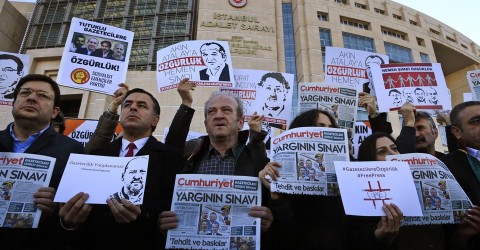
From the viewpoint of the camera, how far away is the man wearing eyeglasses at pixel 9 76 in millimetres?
5328

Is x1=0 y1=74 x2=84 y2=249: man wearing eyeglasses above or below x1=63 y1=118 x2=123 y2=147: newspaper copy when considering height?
below

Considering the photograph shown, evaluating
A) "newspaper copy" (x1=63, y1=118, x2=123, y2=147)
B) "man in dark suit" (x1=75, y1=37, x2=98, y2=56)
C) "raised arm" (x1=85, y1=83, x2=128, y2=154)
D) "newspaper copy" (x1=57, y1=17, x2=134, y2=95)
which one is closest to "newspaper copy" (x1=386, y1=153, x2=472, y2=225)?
"raised arm" (x1=85, y1=83, x2=128, y2=154)

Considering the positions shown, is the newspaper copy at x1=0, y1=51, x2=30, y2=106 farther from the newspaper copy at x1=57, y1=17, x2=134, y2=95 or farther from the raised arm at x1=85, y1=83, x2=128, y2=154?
the raised arm at x1=85, y1=83, x2=128, y2=154

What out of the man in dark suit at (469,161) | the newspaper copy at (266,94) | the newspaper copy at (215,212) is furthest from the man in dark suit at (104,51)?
the man in dark suit at (469,161)

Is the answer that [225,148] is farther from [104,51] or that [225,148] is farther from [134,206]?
[104,51]

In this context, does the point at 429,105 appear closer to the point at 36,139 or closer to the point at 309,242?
the point at 309,242

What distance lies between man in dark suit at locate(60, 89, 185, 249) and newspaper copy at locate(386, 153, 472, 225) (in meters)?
1.88

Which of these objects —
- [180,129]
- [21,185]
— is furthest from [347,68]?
[21,185]

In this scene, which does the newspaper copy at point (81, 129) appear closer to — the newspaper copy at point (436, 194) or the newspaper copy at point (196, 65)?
the newspaper copy at point (196, 65)

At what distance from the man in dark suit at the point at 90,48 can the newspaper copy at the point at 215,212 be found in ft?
11.7

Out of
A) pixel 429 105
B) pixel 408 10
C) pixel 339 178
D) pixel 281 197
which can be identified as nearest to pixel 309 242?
pixel 281 197

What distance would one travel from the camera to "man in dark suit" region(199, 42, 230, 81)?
5.00 m

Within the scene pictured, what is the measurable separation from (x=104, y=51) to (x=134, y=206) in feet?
12.0

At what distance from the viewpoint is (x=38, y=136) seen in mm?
2650
